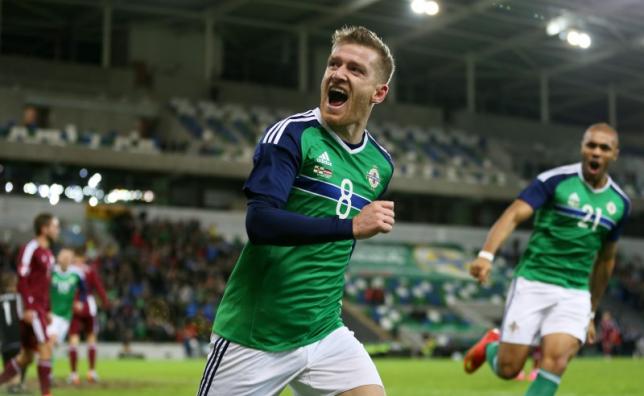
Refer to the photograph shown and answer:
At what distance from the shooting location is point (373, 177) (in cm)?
484

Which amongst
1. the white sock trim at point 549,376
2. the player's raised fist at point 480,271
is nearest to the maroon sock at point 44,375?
the white sock trim at point 549,376

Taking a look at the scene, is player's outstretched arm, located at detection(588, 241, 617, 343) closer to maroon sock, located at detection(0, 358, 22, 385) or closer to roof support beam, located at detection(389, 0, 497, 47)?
maroon sock, located at detection(0, 358, 22, 385)

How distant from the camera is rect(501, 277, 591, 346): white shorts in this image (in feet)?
27.2

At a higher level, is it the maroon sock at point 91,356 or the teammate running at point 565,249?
the teammate running at point 565,249

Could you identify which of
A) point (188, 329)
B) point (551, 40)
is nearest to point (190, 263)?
point (188, 329)

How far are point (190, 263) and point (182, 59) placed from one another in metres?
15.0

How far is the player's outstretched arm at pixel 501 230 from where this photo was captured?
7.11 metres

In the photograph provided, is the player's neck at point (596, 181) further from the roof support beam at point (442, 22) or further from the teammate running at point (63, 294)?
the roof support beam at point (442, 22)

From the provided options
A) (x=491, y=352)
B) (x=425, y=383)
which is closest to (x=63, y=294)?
(x=425, y=383)

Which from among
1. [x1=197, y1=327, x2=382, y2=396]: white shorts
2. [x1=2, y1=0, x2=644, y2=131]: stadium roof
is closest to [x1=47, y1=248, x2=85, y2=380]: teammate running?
[x1=197, y1=327, x2=382, y2=396]: white shorts

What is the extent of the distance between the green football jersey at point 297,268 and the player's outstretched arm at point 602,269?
4.73 metres

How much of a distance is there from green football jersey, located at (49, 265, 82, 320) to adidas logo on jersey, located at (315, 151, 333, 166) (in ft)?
43.2

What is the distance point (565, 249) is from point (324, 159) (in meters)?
4.55

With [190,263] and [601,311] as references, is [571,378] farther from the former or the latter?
[601,311]
